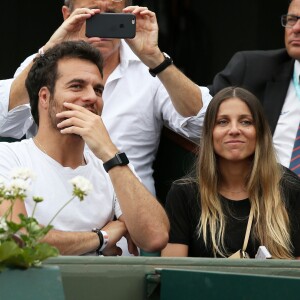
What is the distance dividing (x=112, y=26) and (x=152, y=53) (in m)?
0.26

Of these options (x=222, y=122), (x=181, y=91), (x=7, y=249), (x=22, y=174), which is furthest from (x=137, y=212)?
(x=7, y=249)

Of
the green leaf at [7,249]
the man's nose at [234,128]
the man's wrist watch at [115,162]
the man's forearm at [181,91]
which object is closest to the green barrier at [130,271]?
the green leaf at [7,249]

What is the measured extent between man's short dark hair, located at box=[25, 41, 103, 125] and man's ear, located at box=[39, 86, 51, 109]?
0.02 m

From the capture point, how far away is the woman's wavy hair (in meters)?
5.38

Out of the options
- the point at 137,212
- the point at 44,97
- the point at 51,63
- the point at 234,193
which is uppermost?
the point at 51,63

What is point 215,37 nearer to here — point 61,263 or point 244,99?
point 244,99

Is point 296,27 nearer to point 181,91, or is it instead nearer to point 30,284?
point 181,91

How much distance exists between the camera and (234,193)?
18.5 feet

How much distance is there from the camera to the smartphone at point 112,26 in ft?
18.6

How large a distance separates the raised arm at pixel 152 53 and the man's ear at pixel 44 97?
699 millimetres

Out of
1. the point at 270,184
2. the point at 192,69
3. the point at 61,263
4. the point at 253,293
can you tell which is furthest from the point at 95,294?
the point at 192,69

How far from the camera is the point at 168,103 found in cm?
602

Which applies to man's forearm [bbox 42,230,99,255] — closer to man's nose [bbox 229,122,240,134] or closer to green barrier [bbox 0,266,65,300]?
man's nose [bbox 229,122,240,134]

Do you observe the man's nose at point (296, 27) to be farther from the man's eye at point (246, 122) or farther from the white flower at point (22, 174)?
the white flower at point (22, 174)
